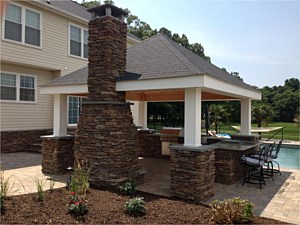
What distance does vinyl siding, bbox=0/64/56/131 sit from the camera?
12930 millimetres

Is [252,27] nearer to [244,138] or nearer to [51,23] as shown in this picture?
[244,138]

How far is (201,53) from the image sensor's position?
1532 inches

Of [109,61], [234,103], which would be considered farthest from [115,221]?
[234,103]

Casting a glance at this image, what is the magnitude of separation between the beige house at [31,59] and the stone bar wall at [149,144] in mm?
5716

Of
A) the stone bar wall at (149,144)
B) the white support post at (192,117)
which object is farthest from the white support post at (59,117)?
the white support post at (192,117)

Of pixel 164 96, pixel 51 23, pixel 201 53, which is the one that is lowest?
pixel 164 96

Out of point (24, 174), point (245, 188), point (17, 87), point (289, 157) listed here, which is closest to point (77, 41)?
point (17, 87)

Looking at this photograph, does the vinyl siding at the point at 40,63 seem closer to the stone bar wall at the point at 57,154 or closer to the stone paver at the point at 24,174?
the stone paver at the point at 24,174

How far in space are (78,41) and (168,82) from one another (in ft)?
37.1

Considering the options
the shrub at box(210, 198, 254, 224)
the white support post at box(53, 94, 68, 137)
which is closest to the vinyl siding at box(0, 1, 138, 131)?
the white support post at box(53, 94, 68, 137)

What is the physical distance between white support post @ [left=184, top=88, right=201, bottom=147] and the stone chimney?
1.85 metres

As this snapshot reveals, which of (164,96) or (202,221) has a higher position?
(164,96)

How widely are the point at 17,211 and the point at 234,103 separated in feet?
117

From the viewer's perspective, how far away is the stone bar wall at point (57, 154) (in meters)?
8.45
